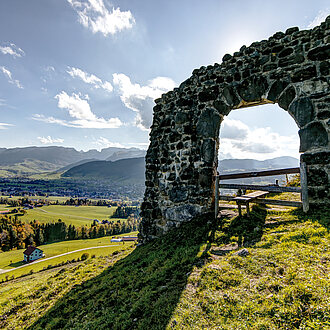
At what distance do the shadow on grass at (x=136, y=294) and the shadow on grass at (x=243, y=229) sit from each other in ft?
1.36

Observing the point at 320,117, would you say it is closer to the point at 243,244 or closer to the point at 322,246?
the point at 322,246

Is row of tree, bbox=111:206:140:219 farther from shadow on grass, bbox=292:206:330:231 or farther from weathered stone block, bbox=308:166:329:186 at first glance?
weathered stone block, bbox=308:166:329:186

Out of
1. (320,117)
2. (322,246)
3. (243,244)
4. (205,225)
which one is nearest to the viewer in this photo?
(322,246)

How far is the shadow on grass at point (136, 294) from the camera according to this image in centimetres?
304

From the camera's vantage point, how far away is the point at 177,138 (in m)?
7.54

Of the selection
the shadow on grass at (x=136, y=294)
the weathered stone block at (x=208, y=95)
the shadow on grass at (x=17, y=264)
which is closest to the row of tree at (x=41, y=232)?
the shadow on grass at (x=17, y=264)

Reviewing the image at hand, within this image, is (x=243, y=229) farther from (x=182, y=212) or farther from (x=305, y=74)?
(x=305, y=74)

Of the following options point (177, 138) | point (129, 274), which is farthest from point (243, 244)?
point (177, 138)

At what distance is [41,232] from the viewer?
3105 inches

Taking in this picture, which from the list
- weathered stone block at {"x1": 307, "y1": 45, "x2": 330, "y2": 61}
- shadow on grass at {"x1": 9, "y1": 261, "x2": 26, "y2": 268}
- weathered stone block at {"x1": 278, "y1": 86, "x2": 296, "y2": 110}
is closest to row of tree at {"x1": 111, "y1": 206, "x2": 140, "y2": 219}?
shadow on grass at {"x1": 9, "y1": 261, "x2": 26, "y2": 268}

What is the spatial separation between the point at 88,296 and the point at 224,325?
11.7 feet

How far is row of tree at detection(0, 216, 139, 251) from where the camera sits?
74.1 meters

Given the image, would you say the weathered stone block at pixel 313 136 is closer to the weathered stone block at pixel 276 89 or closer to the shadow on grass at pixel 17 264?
the weathered stone block at pixel 276 89

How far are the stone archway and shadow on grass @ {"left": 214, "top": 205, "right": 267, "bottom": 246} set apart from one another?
1.18 m
